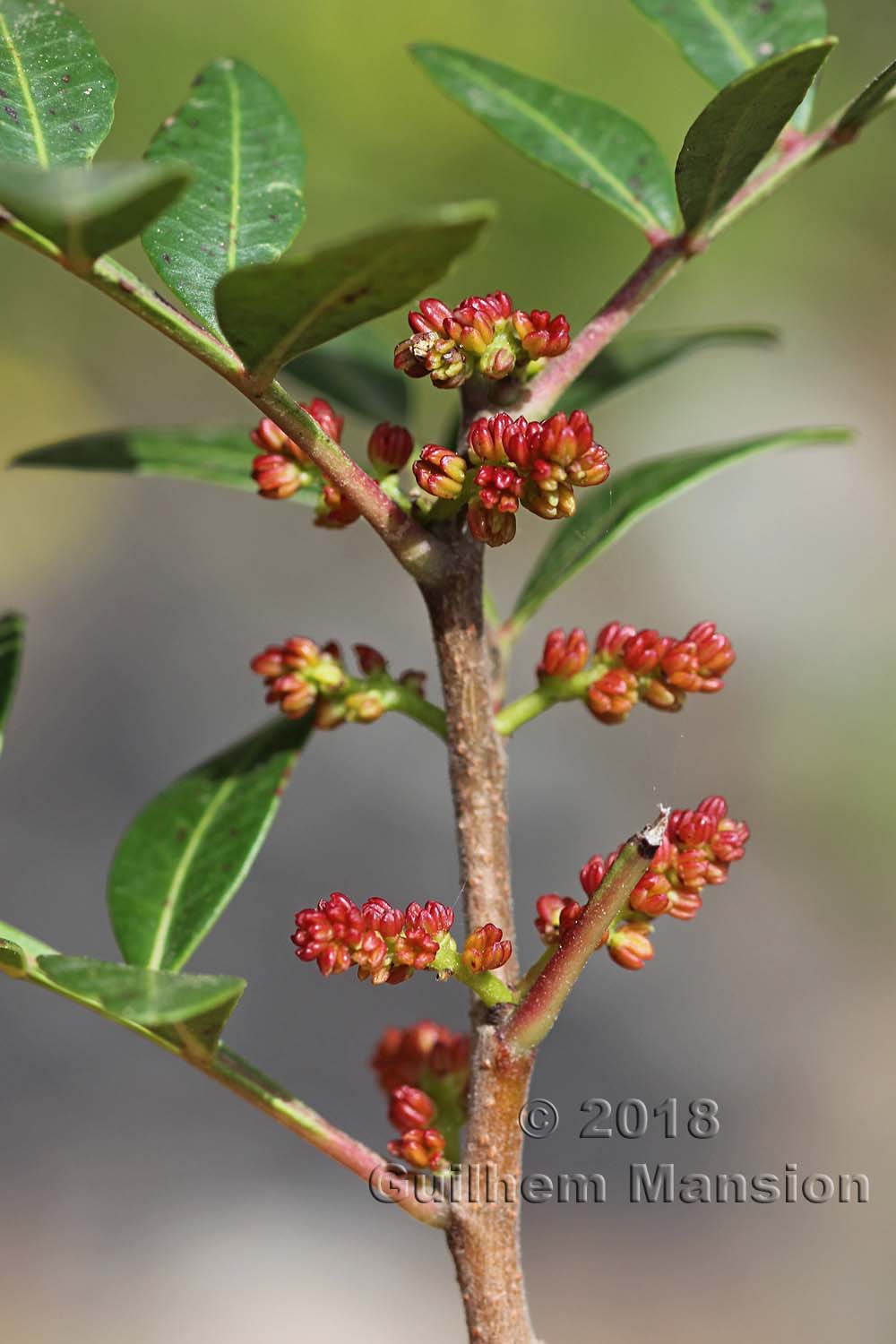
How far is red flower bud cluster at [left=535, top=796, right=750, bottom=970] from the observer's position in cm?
86

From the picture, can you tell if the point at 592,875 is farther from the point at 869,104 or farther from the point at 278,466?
the point at 869,104

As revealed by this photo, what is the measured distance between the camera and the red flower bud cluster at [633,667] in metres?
0.94

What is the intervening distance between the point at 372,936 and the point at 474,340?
0.36 m

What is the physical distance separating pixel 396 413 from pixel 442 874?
3.69m

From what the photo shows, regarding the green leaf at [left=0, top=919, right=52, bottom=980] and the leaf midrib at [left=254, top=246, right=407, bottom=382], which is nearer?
the leaf midrib at [left=254, top=246, right=407, bottom=382]

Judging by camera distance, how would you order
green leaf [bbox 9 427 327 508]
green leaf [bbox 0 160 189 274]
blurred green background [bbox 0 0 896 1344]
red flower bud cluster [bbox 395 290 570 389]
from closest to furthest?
1. green leaf [bbox 0 160 189 274]
2. red flower bud cluster [bbox 395 290 570 389]
3. green leaf [bbox 9 427 327 508]
4. blurred green background [bbox 0 0 896 1344]

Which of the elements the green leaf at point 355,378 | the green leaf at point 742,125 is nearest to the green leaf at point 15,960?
the green leaf at point 742,125

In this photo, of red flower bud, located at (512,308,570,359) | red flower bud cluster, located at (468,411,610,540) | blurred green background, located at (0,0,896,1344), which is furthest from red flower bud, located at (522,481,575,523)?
blurred green background, located at (0,0,896,1344)

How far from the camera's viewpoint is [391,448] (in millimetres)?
909

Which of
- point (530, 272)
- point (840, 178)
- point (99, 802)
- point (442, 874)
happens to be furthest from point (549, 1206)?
point (840, 178)

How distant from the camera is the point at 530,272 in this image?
18.5ft

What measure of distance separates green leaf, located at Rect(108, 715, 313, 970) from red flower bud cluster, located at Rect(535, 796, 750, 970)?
0.89 feet

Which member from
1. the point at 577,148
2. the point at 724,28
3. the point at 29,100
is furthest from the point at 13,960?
the point at 724,28

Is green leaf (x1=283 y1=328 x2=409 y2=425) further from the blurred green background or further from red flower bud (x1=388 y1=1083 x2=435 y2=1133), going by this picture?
the blurred green background
